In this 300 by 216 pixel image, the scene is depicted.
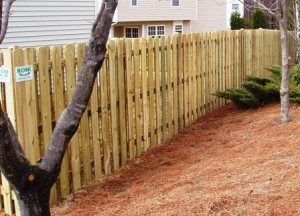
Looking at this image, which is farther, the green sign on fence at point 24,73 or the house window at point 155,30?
the house window at point 155,30

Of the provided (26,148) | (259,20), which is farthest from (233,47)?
(259,20)

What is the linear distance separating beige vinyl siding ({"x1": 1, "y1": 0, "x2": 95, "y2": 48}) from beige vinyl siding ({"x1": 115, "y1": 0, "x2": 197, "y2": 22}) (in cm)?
1587

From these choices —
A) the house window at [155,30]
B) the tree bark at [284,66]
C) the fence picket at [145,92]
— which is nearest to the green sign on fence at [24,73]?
A: the fence picket at [145,92]

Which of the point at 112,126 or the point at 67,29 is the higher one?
the point at 67,29

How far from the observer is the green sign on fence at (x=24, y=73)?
15.9 feet

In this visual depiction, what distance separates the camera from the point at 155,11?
104ft

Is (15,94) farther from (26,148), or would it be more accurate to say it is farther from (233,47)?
(233,47)

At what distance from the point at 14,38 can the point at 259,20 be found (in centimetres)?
1971

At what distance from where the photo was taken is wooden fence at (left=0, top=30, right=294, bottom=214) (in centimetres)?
509

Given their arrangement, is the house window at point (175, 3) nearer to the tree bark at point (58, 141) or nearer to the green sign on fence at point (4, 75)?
the green sign on fence at point (4, 75)

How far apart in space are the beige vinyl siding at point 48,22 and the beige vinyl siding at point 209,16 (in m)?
23.3

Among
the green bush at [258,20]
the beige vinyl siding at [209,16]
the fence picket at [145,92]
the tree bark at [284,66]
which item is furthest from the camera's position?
the beige vinyl siding at [209,16]

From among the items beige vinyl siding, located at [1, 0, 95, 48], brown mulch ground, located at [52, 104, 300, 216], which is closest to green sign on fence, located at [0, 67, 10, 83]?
brown mulch ground, located at [52, 104, 300, 216]

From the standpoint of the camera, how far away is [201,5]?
→ 36.6 m
